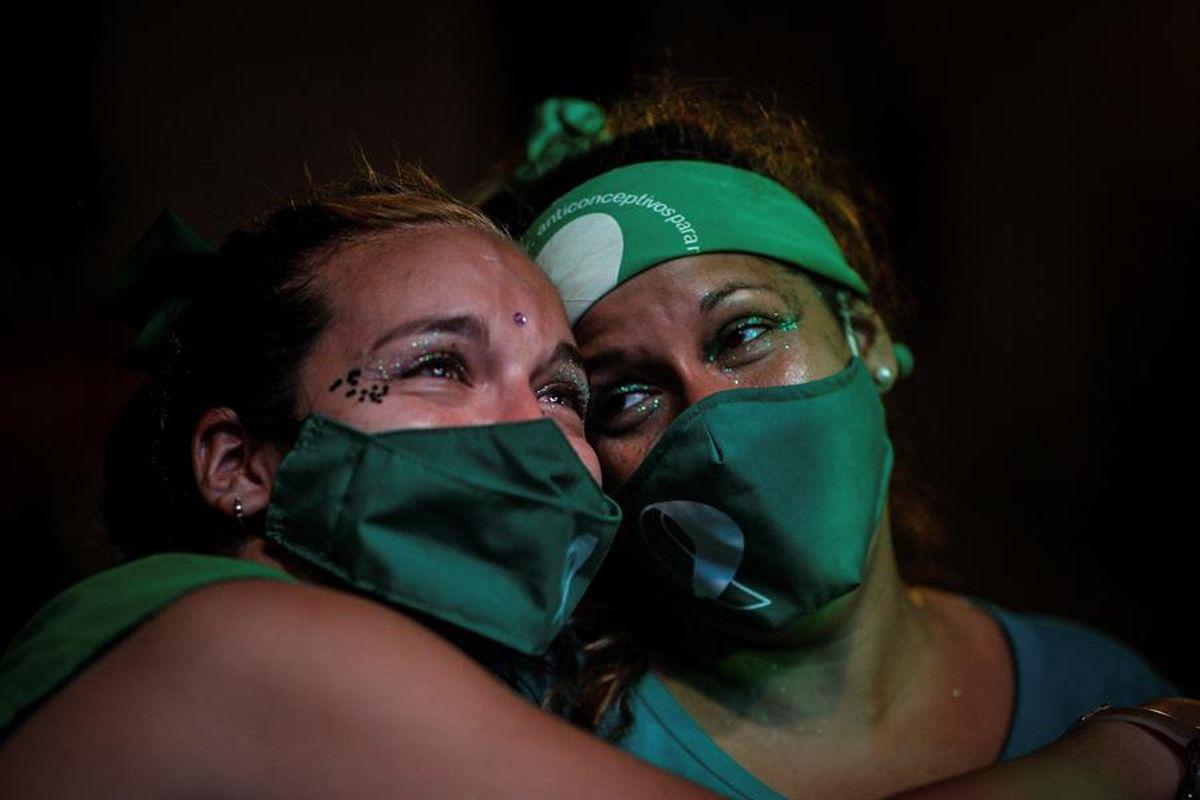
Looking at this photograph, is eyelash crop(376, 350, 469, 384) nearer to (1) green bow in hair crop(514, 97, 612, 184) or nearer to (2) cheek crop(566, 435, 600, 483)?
(2) cheek crop(566, 435, 600, 483)

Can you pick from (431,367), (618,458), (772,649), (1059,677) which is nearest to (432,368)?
(431,367)

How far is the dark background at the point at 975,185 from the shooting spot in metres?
2.80

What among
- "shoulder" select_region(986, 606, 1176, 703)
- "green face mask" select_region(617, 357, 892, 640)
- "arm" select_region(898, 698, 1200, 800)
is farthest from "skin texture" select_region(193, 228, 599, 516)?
"shoulder" select_region(986, 606, 1176, 703)

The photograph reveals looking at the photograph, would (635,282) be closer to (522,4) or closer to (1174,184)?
(522,4)

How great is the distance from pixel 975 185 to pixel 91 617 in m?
3.77

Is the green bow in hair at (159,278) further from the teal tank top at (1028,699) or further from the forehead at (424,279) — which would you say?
the teal tank top at (1028,699)

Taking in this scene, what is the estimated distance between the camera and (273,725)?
124 centimetres

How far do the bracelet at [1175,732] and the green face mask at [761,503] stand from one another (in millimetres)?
460

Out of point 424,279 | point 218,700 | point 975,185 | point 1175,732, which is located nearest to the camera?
point 218,700

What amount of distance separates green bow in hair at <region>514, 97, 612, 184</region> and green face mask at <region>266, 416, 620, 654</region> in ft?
3.96

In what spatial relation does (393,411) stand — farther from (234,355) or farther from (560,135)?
(560,135)

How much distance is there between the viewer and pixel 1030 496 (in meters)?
4.11

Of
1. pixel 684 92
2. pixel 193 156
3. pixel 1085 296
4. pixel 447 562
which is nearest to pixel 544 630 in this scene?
pixel 447 562

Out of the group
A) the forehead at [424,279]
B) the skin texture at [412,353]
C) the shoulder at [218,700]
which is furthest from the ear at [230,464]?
the shoulder at [218,700]
